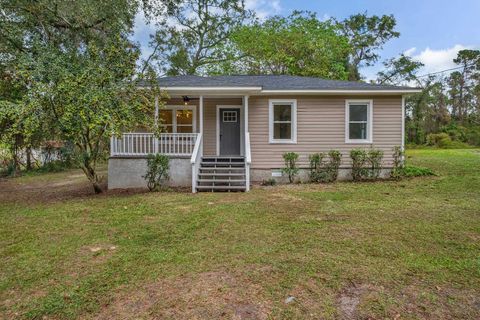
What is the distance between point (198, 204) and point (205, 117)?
16.1 feet

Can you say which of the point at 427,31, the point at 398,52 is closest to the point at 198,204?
the point at 427,31

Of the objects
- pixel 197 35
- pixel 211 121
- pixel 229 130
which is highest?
pixel 197 35

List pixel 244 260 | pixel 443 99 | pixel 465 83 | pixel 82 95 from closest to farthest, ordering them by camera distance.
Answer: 1. pixel 244 260
2. pixel 82 95
3. pixel 443 99
4. pixel 465 83

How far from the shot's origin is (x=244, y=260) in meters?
3.54

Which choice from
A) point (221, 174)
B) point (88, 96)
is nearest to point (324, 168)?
point (221, 174)

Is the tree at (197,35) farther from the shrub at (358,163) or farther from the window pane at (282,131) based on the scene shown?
the shrub at (358,163)

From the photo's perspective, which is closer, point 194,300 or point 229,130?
point 194,300

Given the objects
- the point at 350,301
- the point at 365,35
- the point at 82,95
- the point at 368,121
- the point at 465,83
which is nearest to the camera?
the point at 350,301

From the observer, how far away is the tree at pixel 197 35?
859 inches

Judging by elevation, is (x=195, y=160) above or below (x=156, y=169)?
above

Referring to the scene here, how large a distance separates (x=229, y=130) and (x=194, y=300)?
8.63m

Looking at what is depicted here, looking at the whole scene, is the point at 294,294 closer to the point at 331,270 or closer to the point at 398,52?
the point at 331,270

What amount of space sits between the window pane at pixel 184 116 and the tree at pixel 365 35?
72.4 ft

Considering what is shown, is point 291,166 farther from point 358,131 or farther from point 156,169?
point 156,169
